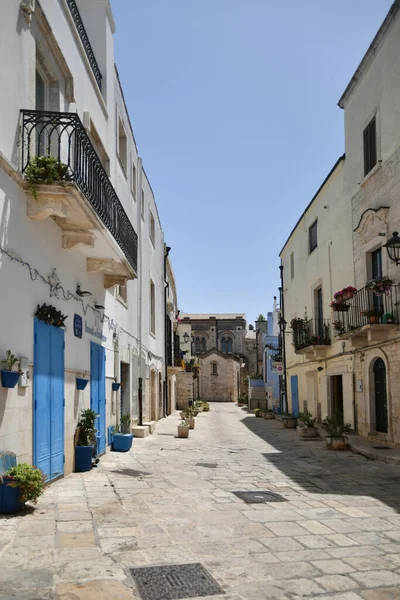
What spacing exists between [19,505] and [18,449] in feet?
2.90

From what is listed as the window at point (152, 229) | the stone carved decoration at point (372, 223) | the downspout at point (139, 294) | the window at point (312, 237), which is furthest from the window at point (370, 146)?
the window at point (152, 229)

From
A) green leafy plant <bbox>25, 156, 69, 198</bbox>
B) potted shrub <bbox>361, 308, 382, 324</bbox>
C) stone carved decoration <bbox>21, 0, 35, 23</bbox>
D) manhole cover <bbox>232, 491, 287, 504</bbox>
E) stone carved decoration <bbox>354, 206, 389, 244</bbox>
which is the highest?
stone carved decoration <bbox>21, 0, 35, 23</bbox>

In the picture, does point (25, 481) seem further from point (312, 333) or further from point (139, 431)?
point (312, 333)

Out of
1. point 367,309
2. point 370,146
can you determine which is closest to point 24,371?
point 367,309

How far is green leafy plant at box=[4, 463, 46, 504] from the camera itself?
6.20 metres

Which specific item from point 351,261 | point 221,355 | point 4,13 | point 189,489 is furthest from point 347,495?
point 221,355

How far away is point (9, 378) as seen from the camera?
670cm

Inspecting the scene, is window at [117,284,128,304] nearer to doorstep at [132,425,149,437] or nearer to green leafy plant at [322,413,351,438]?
doorstep at [132,425,149,437]

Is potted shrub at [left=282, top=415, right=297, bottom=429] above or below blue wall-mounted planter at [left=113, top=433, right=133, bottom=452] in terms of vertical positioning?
below

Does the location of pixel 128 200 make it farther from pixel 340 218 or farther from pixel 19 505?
pixel 19 505

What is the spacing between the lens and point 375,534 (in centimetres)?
612

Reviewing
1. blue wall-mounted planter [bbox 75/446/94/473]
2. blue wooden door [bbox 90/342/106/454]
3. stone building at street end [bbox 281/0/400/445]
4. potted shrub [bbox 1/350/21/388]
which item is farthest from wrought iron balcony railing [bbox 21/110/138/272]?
stone building at street end [bbox 281/0/400/445]

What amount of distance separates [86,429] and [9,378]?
382 cm

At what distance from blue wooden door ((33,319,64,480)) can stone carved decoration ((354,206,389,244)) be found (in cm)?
914
